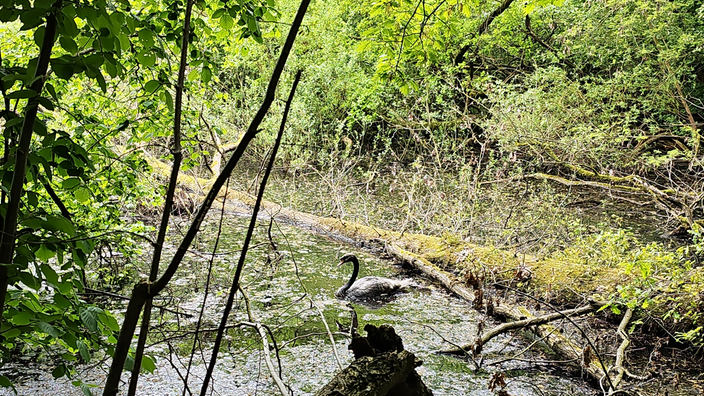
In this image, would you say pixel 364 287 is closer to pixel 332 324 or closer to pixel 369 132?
pixel 332 324

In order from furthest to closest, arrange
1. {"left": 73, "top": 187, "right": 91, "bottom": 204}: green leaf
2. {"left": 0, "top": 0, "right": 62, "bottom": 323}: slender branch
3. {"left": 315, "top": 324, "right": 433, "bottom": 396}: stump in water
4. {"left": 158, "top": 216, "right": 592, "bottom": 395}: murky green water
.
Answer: {"left": 158, "top": 216, "right": 592, "bottom": 395}: murky green water < {"left": 315, "top": 324, "right": 433, "bottom": 396}: stump in water < {"left": 73, "top": 187, "right": 91, "bottom": 204}: green leaf < {"left": 0, "top": 0, "right": 62, "bottom": 323}: slender branch

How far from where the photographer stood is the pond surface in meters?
4.46

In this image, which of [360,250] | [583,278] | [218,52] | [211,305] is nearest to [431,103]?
[360,250]

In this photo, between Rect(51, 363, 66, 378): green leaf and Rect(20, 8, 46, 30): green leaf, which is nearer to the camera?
Rect(20, 8, 46, 30): green leaf

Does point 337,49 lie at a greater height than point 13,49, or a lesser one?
greater

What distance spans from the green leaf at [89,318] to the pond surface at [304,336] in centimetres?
188

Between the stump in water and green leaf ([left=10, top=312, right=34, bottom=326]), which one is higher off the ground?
green leaf ([left=10, top=312, right=34, bottom=326])

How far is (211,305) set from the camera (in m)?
6.01

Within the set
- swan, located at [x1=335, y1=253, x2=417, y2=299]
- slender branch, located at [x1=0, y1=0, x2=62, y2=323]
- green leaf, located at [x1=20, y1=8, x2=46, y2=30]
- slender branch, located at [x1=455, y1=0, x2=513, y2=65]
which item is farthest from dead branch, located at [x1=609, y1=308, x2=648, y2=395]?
slender branch, located at [x1=455, y1=0, x2=513, y2=65]

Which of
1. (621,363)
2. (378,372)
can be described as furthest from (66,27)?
(621,363)

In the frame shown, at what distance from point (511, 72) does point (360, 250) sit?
308 inches

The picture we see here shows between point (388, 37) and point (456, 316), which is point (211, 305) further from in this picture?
point (388, 37)

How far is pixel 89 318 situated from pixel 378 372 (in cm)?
133

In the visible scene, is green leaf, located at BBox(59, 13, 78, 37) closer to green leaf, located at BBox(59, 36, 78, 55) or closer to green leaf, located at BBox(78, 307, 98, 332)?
green leaf, located at BBox(59, 36, 78, 55)
